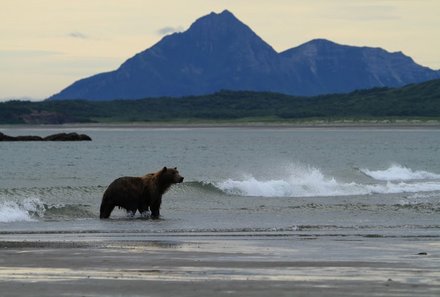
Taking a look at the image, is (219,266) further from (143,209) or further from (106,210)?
(106,210)

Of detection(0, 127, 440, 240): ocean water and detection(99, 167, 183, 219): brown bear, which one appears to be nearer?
detection(0, 127, 440, 240): ocean water

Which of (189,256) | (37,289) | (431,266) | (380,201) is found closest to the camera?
(37,289)

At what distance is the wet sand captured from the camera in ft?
45.9

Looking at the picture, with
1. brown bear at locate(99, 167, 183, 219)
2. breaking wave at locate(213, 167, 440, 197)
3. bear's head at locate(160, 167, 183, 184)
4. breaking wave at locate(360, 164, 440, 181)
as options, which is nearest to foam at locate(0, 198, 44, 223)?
brown bear at locate(99, 167, 183, 219)

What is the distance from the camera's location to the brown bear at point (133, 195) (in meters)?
28.0

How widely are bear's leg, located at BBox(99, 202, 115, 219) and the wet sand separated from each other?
5763mm

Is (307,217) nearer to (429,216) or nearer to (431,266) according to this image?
(429,216)

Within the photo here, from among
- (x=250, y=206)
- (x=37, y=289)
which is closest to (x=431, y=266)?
(x=37, y=289)

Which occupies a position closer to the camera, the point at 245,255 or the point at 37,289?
the point at 37,289

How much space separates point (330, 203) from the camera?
3553 cm

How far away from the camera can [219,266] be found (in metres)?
16.7

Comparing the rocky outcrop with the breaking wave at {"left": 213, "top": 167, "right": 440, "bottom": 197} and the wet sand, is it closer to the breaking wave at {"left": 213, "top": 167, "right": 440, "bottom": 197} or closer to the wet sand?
the breaking wave at {"left": 213, "top": 167, "right": 440, "bottom": 197}

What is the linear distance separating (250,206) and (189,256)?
1634 centimetres

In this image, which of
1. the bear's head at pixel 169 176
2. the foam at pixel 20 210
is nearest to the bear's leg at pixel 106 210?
the bear's head at pixel 169 176
